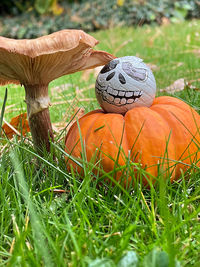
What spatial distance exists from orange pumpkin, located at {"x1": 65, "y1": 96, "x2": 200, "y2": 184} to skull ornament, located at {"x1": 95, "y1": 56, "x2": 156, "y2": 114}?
5 cm

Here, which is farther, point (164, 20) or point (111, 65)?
point (164, 20)

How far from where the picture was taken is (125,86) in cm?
147

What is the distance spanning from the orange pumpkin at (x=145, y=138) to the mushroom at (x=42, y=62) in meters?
0.21

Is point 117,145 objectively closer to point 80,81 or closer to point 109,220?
point 109,220

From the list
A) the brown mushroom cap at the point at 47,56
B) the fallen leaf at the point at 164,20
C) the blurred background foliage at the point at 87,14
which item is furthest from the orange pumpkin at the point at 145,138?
the fallen leaf at the point at 164,20

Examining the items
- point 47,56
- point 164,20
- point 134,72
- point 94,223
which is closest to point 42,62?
point 47,56

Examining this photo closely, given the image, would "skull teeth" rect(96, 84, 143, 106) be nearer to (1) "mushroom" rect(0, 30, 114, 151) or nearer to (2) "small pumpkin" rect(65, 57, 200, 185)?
(2) "small pumpkin" rect(65, 57, 200, 185)

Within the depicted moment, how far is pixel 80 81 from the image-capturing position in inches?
147

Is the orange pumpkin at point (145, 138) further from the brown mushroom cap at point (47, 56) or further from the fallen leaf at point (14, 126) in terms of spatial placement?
the fallen leaf at point (14, 126)

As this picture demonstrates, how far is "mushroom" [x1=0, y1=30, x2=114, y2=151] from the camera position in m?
1.20

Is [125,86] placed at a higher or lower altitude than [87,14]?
higher

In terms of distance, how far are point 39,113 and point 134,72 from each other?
477 mm

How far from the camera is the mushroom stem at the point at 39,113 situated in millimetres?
1532

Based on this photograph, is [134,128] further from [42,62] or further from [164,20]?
[164,20]
